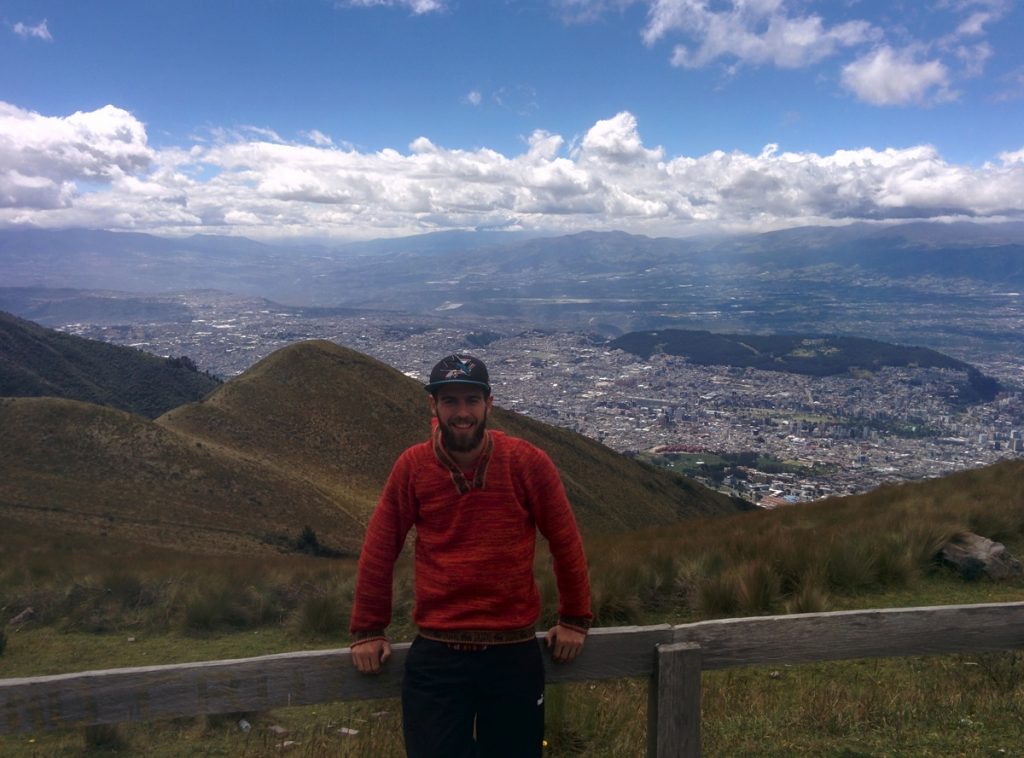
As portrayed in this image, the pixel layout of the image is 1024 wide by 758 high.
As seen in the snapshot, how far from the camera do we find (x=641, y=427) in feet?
218

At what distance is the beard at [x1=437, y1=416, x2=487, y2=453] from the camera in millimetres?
3072

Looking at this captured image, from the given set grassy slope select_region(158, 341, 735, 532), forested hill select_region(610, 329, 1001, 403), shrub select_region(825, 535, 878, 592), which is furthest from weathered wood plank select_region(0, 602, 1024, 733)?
forested hill select_region(610, 329, 1001, 403)

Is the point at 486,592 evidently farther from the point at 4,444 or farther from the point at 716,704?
the point at 4,444

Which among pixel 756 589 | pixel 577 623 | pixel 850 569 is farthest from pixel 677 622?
pixel 577 623

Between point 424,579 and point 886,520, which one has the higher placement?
point 424,579

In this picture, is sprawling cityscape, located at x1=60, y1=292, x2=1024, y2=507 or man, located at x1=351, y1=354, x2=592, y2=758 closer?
man, located at x1=351, y1=354, x2=592, y2=758

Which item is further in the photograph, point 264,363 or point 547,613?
point 264,363

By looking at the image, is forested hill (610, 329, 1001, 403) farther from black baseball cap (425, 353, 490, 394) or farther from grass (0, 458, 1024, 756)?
black baseball cap (425, 353, 490, 394)

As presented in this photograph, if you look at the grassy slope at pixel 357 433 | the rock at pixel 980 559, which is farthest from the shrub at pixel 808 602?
the grassy slope at pixel 357 433

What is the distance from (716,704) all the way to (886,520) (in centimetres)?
611

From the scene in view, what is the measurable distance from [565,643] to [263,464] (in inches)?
1156

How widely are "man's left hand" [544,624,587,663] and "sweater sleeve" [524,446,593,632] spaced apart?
0.03 meters

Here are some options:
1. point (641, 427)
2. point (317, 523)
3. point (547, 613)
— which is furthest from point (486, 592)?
point (641, 427)

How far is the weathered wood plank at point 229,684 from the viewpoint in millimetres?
3004
